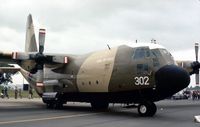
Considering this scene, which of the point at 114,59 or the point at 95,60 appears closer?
the point at 114,59

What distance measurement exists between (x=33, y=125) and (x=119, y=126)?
3.44 meters

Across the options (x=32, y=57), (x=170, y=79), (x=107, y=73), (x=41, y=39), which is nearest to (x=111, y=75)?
(x=107, y=73)

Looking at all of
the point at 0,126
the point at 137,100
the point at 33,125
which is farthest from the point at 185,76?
the point at 0,126

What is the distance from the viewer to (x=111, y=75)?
69.8ft

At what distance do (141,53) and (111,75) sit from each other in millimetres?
2314

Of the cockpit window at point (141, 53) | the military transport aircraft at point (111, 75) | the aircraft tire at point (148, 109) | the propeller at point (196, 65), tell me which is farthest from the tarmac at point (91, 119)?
the propeller at point (196, 65)

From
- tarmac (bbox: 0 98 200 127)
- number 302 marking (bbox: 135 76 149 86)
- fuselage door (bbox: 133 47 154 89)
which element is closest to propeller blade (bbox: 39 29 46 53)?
tarmac (bbox: 0 98 200 127)

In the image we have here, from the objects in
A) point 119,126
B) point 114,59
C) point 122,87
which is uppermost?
point 114,59

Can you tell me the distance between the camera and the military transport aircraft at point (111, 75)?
19.0 m

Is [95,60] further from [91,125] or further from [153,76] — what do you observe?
[91,125]

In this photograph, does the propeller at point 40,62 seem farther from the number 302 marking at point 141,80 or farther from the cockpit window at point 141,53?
the number 302 marking at point 141,80

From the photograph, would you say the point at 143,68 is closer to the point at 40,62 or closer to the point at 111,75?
the point at 111,75

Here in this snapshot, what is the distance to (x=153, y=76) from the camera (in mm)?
19062

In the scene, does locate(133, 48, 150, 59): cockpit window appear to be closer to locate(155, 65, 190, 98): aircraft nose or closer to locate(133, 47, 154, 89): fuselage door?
locate(133, 47, 154, 89): fuselage door
